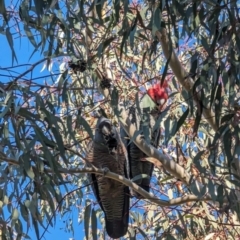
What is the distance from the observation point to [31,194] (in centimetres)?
227

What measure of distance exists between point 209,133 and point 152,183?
0.74 metres

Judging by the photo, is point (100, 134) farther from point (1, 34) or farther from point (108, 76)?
point (1, 34)

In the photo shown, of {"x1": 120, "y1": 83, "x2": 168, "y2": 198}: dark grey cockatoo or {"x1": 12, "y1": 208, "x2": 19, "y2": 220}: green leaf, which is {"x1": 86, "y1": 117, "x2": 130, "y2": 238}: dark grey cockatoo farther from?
{"x1": 12, "y1": 208, "x2": 19, "y2": 220}: green leaf

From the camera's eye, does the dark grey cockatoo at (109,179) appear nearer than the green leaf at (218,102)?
No


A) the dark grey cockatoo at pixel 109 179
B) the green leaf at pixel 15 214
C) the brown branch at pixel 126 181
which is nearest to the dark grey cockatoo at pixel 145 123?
the dark grey cockatoo at pixel 109 179

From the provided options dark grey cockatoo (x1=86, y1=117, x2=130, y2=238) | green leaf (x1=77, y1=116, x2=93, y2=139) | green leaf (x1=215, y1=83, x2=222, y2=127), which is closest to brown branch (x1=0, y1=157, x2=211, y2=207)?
green leaf (x1=77, y1=116, x2=93, y2=139)

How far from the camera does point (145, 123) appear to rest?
234cm

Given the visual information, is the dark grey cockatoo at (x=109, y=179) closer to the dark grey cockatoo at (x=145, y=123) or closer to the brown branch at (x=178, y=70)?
the dark grey cockatoo at (x=145, y=123)

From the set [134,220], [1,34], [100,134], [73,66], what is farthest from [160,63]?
[1,34]

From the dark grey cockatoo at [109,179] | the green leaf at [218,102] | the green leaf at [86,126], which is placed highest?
the dark grey cockatoo at [109,179]

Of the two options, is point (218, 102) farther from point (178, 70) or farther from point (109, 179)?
point (109, 179)

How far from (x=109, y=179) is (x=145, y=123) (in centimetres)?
99

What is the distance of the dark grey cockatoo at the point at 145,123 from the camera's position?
2.50 m

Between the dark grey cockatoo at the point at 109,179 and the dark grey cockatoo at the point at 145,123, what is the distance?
0.25 feet
